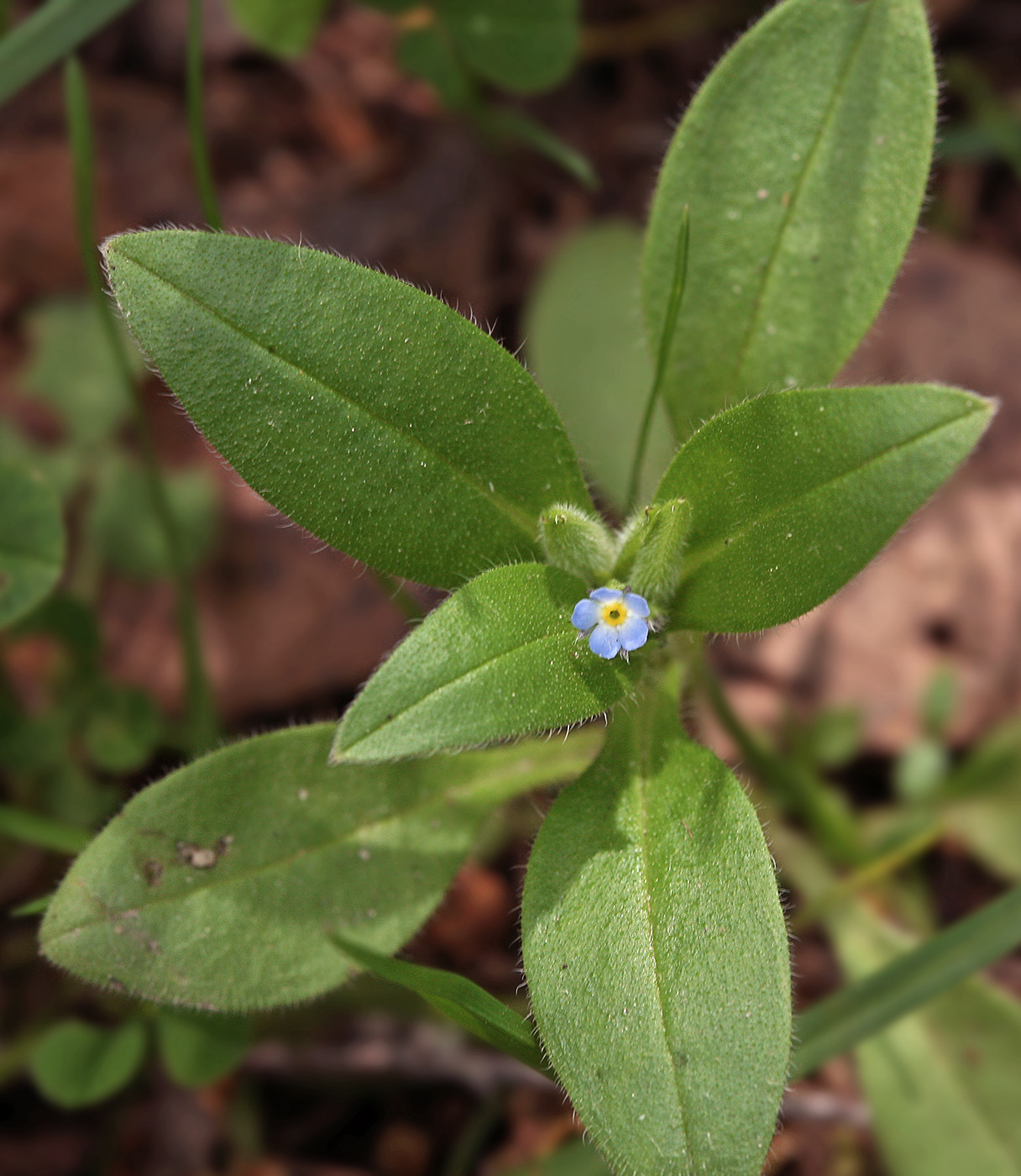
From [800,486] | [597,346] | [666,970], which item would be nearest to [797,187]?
[800,486]

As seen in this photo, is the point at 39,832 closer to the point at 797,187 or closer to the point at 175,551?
the point at 175,551

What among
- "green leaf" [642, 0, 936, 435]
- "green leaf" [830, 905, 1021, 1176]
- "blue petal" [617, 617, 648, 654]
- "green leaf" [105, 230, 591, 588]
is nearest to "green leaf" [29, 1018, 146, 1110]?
"green leaf" [105, 230, 591, 588]

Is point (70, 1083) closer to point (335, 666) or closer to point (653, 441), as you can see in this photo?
point (335, 666)

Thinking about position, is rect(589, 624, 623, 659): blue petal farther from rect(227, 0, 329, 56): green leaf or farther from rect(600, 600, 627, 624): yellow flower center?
rect(227, 0, 329, 56): green leaf

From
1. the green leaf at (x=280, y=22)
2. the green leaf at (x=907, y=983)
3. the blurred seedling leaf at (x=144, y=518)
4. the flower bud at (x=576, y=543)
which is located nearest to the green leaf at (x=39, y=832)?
the blurred seedling leaf at (x=144, y=518)

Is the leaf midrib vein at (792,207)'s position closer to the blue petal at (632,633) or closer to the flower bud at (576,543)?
the flower bud at (576,543)
